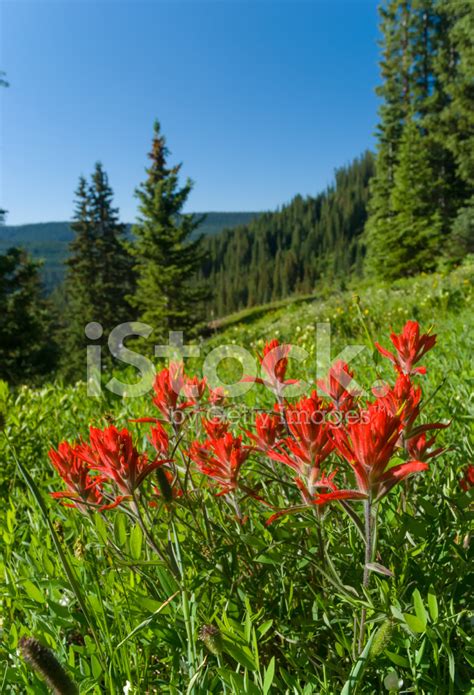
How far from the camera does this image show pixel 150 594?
3.21 ft

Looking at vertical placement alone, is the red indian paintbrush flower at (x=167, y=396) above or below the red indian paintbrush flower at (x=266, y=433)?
above

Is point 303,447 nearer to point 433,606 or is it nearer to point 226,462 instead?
point 226,462

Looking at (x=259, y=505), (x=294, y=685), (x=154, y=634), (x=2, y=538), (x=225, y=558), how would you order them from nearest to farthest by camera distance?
1. (x=294, y=685)
2. (x=154, y=634)
3. (x=225, y=558)
4. (x=259, y=505)
5. (x=2, y=538)

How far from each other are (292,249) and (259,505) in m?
95.5

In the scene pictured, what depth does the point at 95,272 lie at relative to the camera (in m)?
26.2

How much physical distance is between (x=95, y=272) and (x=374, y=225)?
17197 millimetres

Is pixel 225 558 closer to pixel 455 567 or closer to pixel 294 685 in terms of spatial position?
pixel 294 685

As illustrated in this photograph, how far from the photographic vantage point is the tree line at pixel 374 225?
14.9 metres

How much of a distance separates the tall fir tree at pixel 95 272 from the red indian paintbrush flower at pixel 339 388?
82.0 feet

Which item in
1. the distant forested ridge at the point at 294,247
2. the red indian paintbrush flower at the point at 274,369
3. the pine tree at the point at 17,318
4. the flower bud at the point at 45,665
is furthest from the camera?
the distant forested ridge at the point at 294,247

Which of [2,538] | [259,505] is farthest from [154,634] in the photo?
[2,538]

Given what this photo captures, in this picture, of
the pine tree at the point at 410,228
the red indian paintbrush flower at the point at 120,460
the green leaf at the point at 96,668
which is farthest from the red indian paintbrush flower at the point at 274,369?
the pine tree at the point at 410,228

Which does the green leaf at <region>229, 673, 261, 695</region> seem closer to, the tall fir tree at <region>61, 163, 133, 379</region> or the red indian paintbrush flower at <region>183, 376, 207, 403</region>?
the red indian paintbrush flower at <region>183, 376, 207, 403</region>

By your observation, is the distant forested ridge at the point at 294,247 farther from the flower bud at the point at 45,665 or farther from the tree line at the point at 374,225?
the flower bud at the point at 45,665
